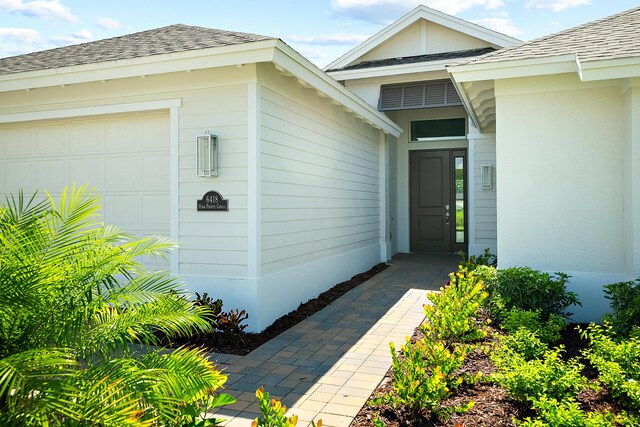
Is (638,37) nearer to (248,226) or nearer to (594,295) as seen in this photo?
(594,295)

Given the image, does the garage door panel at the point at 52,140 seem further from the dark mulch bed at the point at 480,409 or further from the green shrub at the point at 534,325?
the green shrub at the point at 534,325

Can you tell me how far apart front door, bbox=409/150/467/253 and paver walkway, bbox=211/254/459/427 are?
187 inches

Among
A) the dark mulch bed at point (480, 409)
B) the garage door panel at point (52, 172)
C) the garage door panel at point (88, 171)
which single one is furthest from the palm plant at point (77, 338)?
the garage door panel at point (52, 172)

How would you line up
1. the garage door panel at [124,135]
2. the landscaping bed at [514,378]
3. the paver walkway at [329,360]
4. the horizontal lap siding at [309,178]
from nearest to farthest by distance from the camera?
1. the landscaping bed at [514,378]
2. the paver walkway at [329,360]
3. the horizontal lap siding at [309,178]
4. the garage door panel at [124,135]

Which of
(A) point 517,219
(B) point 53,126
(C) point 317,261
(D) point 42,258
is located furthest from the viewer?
(C) point 317,261

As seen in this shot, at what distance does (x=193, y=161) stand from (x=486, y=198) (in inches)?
266

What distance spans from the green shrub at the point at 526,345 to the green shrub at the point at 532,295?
101cm

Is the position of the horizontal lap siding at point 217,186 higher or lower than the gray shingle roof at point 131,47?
lower

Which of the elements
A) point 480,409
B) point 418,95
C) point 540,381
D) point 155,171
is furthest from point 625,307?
point 418,95

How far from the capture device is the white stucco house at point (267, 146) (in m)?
5.75

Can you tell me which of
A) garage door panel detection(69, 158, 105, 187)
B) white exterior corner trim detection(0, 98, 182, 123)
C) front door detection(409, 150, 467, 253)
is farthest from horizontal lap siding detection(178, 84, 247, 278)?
front door detection(409, 150, 467, 253)

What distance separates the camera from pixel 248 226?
5758 mm

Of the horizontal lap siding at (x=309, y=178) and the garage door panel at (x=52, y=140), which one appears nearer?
the horizontal lap siding at (x=309, y=178)

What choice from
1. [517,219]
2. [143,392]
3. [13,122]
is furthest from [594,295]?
[13,122]
